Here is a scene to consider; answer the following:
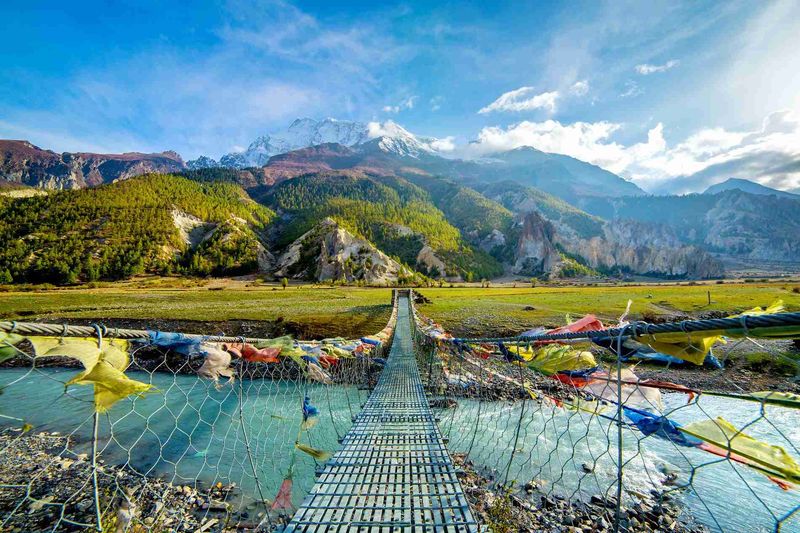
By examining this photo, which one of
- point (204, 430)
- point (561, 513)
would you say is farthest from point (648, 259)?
point (204, 430)

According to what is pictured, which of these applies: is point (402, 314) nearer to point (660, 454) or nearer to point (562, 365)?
point (660, 454)

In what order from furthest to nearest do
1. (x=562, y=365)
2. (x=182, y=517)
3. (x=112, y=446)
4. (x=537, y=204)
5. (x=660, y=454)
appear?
1. (x=537, y=204)
2. (x=112, y=446)
3. (x=660, y=454)
4. (x=182, y=517)
5. (x=562, y=365)

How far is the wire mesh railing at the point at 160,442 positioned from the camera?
2.40 m

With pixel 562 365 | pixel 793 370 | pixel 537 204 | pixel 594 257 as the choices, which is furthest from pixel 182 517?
pixel 537 204

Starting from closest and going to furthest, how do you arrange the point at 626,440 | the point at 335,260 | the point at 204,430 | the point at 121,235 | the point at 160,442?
the point at 160,442, the point at 626,440, the point at 204,430, the point at 335,260, the point at 121,235

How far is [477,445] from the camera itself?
773 cm

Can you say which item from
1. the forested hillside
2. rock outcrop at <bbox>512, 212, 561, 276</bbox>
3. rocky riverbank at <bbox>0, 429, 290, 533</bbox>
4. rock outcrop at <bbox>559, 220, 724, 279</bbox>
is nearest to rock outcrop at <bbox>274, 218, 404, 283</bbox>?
the forested hillside

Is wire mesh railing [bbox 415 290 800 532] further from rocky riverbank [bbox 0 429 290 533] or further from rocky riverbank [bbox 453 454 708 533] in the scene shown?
rocky riverbank [bbox 0 429 290 533]

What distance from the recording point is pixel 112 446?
26.3 feet

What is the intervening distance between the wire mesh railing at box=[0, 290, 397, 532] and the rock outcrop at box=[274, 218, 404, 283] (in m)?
62.8

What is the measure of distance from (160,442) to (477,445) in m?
7.05

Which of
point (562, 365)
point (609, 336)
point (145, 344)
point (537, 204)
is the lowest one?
point (562, 365)

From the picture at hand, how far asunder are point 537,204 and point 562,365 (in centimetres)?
20531

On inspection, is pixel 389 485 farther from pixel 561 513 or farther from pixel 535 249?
pixel 535 249
